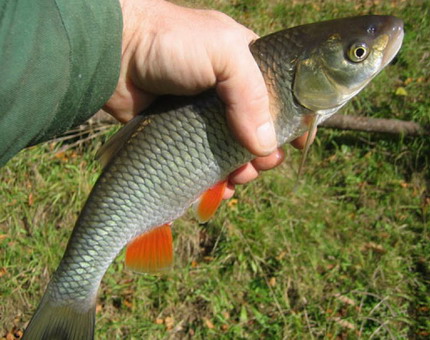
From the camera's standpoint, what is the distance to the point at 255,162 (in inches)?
102

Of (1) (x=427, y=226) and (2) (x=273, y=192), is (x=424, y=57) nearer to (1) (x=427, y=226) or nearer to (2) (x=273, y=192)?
(1) (x=427, y=226)

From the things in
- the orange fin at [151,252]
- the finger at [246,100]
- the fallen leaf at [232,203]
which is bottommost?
the fallen leaf at [232,203]

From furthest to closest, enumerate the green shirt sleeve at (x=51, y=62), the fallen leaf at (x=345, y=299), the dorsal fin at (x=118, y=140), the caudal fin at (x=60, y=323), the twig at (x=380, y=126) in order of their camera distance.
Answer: the twig at (x=380, y=126), the fallen leaf at (x=345, y=299), the caudal fin at (x=60, y=323), the dorsal fin at (x=118, y=140), the green shirt sleeve at (x=51, y=62)

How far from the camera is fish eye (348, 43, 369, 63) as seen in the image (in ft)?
6.19

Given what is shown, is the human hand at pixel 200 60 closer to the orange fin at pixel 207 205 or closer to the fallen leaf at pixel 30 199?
the orange fin at pixel 207 205

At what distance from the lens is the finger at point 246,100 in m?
1.88

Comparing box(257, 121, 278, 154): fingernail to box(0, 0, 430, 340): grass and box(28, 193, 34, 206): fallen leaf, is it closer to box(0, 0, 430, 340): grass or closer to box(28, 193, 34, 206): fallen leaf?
box(0, 0, 430, 340): grass

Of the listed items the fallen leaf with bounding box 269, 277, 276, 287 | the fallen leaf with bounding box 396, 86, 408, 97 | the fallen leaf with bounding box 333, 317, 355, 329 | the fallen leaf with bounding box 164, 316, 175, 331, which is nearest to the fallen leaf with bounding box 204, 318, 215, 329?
the fallen leaf with bounding box 164, 316, 175, 331

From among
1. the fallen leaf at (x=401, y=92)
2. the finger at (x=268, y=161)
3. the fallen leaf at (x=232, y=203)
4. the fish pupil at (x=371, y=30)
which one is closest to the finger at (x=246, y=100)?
the fish pupil at (x=371, y=30)

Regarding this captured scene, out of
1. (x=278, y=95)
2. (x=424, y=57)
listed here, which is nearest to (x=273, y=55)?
(x=278, y=95)

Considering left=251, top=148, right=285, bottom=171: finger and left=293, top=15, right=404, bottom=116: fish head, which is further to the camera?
left=251, top=148, right=285, bottom=171: finger

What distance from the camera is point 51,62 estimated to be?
1.61 metres

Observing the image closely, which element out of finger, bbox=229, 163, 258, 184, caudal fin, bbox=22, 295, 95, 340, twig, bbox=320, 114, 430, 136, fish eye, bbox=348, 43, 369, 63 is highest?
fish eye, bbox=348, 43, 369, 63

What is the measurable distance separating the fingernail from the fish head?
17 centimetres
